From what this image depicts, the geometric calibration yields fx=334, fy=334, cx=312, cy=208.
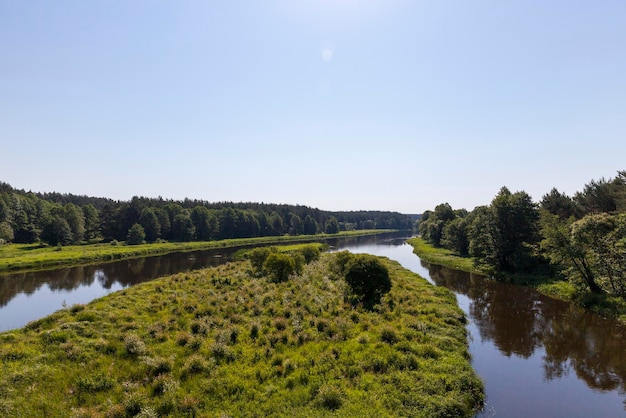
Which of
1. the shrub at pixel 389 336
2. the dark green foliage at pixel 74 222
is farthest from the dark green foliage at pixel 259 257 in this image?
the dark green foliage at pixel 74 222

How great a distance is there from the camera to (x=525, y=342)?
2291cm

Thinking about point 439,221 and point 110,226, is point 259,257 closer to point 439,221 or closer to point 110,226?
point 439,221

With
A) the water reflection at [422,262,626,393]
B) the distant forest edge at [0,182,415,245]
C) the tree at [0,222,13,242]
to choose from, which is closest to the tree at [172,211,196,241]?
the distant forest edge at [0,182,415,245]

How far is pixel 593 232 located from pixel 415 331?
23004 millimetres

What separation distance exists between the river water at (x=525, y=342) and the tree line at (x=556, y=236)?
13.3 feet

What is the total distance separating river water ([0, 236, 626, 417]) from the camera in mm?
15289

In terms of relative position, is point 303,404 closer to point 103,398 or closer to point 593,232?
point 103,398

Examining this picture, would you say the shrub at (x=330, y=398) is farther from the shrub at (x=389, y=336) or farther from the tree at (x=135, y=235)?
the tree at (x=135, y=235)

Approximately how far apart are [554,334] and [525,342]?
134 inches

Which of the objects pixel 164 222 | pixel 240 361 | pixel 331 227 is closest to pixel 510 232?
pixel 240 361

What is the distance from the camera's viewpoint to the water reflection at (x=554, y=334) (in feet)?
61.0

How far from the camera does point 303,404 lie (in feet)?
41.5

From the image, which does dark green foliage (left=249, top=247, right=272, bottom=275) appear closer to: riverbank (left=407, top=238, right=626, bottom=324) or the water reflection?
the water reflection

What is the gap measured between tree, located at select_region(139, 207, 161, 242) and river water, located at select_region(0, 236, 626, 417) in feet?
183
